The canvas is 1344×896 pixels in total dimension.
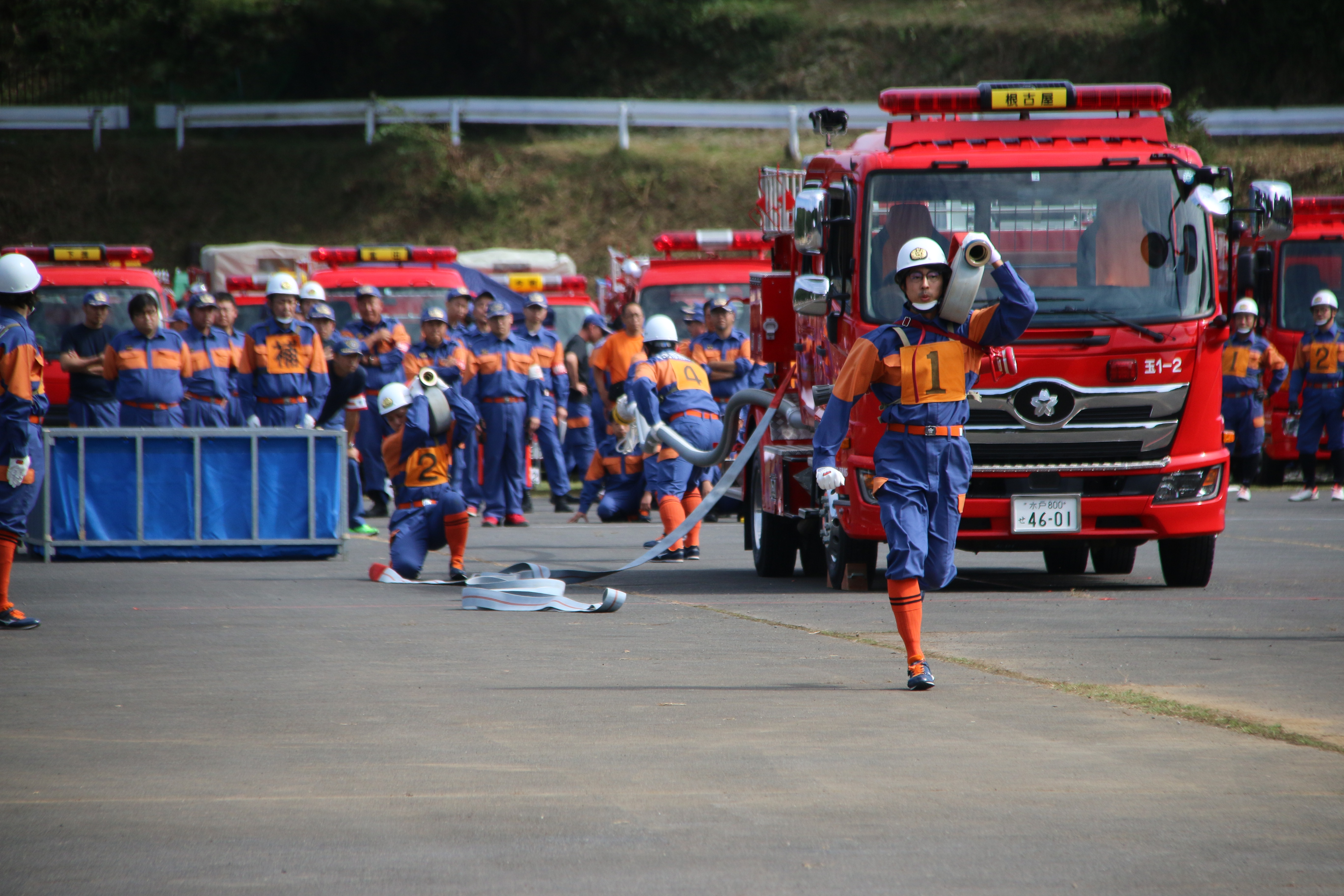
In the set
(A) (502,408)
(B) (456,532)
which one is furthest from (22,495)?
(A) (502,408)

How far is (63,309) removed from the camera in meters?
20.6

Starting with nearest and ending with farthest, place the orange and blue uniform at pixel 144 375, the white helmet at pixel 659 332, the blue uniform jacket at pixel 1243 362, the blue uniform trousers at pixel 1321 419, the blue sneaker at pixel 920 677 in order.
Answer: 1. the blue sneaker at pixel 920 677
2. the white helmet at pixel 659 332
3. the orange and blue uniform at pixel 144 375
4. the blue uniform trousers at pixel 1321 419
5. the blue uniform jacket at pixel 1243 362

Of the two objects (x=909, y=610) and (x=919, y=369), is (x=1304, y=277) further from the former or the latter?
(x=909, y=610)

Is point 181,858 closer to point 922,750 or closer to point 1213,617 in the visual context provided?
point 922,750

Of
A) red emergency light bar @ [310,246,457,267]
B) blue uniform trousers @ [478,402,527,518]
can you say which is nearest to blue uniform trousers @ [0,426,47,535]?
blue uniform trousers @ [478,402,527,518]

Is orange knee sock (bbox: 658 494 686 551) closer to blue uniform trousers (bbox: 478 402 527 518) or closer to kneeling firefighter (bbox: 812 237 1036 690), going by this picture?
blue uniform trousers (bbox: 478 402 527 518)

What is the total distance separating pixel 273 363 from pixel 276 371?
3.2 inches

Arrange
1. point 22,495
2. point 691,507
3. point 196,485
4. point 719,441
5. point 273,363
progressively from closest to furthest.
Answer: point 22,495, point 719,441, point 196,485, point 691,507, point 273,363

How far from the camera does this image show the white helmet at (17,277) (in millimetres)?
10195

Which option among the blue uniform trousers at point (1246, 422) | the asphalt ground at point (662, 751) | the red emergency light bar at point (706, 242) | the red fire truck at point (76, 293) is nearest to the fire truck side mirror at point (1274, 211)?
the asphalt ground at point (662, 751)

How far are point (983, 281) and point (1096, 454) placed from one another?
1.32 m

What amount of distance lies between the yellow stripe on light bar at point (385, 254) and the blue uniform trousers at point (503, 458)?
5584 mm

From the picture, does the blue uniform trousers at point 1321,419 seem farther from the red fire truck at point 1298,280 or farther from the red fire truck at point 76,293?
the red fire truck at point 76,293

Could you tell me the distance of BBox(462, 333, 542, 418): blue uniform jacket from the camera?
1816 cm
